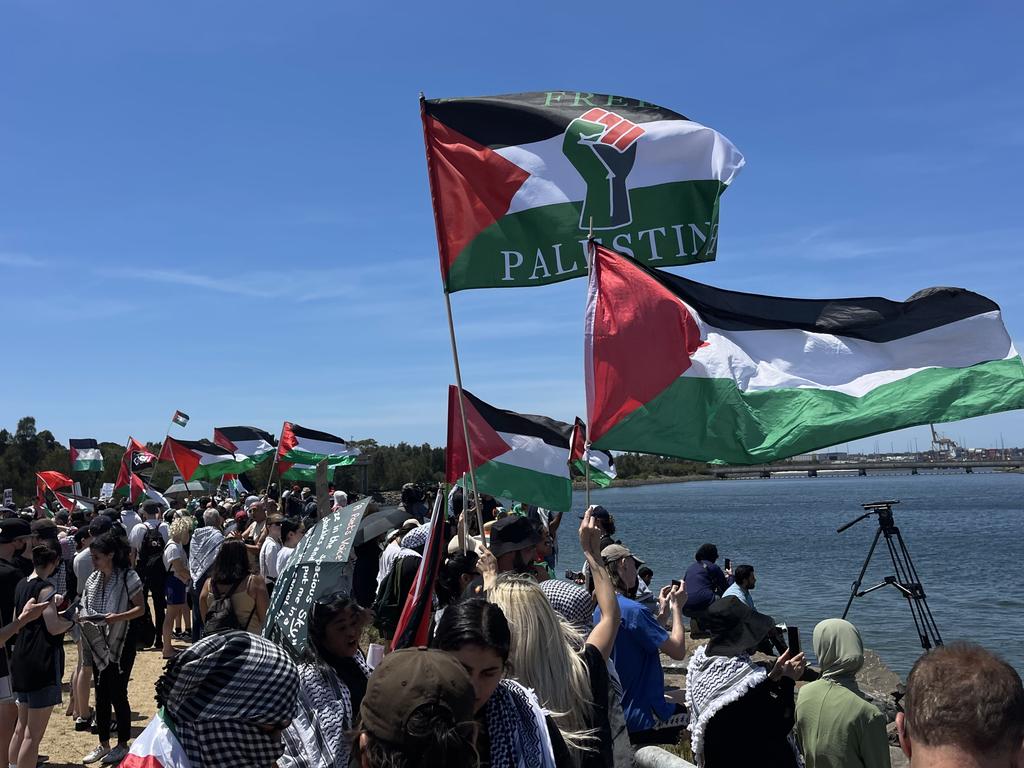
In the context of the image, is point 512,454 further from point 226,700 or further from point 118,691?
point 226,700

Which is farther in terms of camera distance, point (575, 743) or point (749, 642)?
point (749, 642)

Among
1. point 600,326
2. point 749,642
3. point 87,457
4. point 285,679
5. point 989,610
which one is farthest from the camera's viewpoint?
point 87,457

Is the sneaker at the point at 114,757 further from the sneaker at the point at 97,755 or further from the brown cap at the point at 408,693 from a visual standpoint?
the brown cap at the point at 408,693

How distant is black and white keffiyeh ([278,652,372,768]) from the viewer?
364 cm

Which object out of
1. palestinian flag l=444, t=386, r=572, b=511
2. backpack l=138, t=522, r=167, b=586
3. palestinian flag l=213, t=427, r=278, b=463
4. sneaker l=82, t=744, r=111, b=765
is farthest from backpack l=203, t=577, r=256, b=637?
palestinian flag l=213, t=427, r=278, b=463

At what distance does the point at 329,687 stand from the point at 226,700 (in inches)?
33.3

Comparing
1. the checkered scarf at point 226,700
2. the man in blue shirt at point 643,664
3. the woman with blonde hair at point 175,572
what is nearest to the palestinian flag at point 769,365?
the man in blue shirt at point 643,664

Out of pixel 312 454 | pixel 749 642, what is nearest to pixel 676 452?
pixel 749 642

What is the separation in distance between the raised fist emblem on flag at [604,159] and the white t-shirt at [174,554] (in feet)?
24.8

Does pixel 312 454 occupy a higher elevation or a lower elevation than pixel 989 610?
higher

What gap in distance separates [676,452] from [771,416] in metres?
0.72

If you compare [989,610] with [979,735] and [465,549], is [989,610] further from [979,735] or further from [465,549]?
[979,735]

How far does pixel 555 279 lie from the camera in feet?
25.7

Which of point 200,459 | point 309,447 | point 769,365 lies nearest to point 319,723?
point 769,365
